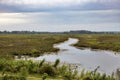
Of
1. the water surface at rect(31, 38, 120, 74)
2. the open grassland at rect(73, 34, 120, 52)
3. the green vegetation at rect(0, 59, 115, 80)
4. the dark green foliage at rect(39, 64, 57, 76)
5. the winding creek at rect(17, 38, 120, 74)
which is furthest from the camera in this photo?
the open grassland at rect(73, 34, 120, 52)

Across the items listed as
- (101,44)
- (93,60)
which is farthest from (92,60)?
(101,44)

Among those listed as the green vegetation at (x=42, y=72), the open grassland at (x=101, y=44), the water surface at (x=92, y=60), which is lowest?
the open grassland at (x=101, y=44)

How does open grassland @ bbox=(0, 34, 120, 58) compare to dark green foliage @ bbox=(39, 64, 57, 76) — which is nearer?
dark green foliage @ bbox=(39, 64, 57, 76)

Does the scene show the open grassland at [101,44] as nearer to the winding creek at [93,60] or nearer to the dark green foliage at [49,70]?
the winding creek at [93,60]

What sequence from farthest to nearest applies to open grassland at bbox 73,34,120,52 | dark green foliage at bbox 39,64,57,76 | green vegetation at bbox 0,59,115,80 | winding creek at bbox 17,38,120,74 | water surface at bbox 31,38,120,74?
1. open grassland at bbox 73,34,120,52
2. water surface at bbox 31,38,120,74
3. winding creek at bbox 17,38,120,74
4. dark green foliage at bbox 39,64,57,76
5. green vegetation at bbox 0,59,115,80

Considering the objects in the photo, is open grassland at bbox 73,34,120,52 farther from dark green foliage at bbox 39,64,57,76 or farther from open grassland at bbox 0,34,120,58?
dark green foliage at bbox 39,64,57,76

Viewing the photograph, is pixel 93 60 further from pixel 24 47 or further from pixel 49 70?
pixel 24 47

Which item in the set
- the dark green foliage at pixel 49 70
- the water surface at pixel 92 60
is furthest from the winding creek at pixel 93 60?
the dark green foliage at pixel 49 70

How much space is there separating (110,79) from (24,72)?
7542 millimetres

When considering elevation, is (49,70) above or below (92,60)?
above

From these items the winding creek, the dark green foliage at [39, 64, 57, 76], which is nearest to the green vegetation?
the dark green foliage at [39, 64, 57, 76]

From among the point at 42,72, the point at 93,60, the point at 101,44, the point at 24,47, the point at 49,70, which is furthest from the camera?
the point at 101,44

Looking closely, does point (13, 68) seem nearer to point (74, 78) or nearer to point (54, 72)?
point (54, 72)

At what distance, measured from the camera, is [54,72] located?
2573cm
